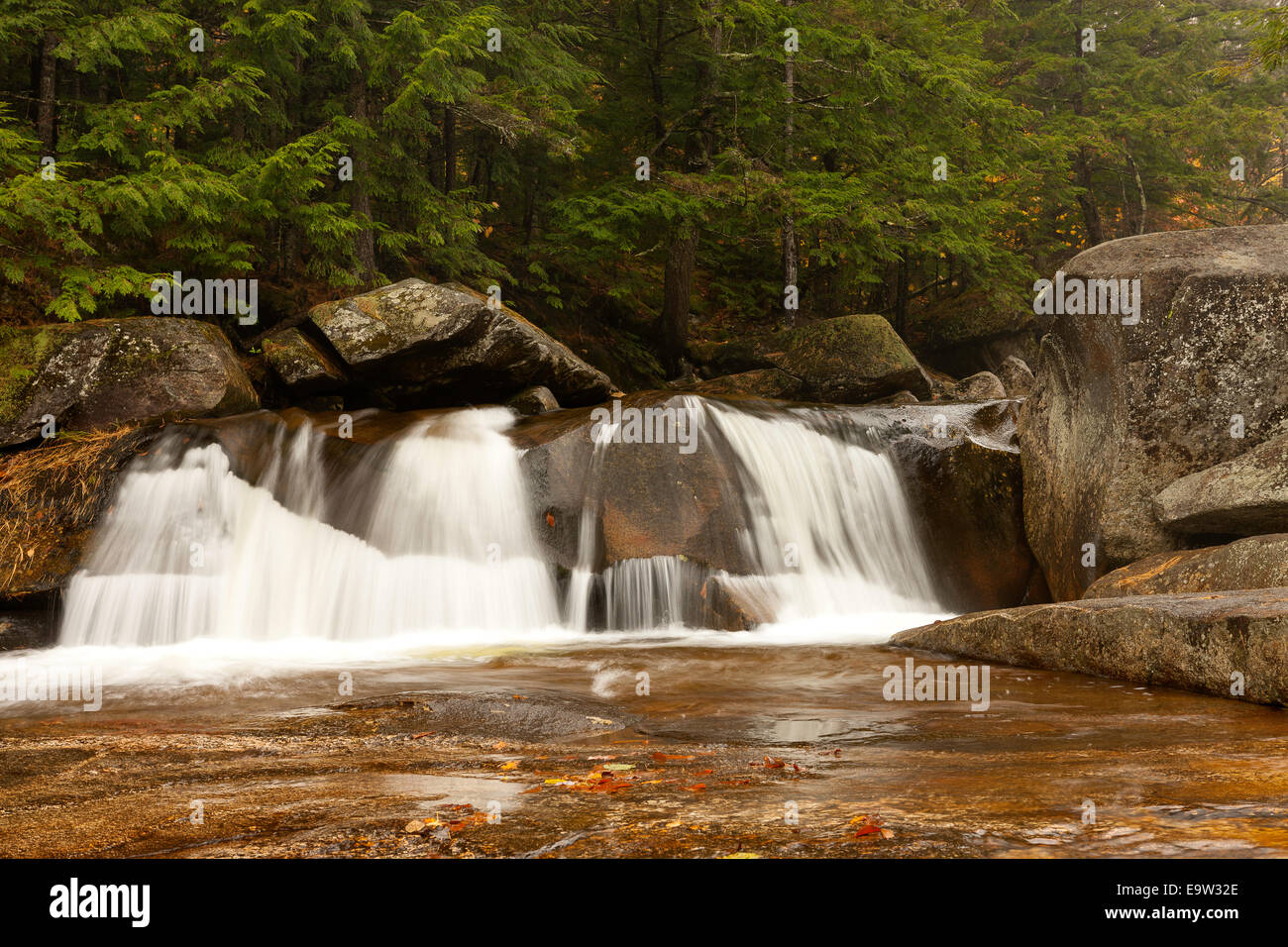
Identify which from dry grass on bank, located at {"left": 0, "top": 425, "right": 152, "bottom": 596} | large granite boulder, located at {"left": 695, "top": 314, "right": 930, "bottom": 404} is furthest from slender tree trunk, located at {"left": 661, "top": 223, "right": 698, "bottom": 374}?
dry grass on bank, located at {"left": 0, "top": 425, "right": 152, "bottom": 596}

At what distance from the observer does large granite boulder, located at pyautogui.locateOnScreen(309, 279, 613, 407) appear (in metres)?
11.7

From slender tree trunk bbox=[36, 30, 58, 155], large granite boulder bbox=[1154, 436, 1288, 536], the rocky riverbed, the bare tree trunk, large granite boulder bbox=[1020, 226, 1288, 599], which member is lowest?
the rocky riverbed

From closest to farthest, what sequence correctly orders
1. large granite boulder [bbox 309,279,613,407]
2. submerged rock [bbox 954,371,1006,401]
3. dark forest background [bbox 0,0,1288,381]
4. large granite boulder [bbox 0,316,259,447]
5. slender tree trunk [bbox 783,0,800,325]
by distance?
large granite boulder [bbox 0,316,259,447] < dark forest background [bbox 0,0,1288,381] < large granite boulder [bbox 309,279,613,407] < slender tree trunk [bbox 783,0,800,325] < submerged rock [bbox 954,371,1006,401]

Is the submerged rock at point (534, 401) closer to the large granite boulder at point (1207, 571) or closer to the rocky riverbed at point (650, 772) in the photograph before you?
the rocky riverbed at point (650, 772)

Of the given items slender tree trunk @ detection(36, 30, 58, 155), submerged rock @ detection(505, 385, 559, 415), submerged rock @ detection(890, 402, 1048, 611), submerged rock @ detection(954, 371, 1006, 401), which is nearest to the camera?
submerged rock @ detection(890, 402, 1048, 611)

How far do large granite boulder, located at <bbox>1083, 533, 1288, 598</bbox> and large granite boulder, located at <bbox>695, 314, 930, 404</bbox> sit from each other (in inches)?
307

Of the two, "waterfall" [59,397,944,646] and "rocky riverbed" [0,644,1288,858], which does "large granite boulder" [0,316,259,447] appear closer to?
"waterfall" [59,397,944,646]

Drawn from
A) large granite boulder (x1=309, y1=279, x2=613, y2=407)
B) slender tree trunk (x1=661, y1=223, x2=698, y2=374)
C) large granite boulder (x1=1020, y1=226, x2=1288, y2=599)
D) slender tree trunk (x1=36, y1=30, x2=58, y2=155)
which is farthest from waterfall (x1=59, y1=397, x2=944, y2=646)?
slender tree trunk (x1=661, y1=223, x2=698, y2=374)

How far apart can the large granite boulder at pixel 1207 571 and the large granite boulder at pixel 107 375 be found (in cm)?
893

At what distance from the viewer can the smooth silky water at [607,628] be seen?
356cm

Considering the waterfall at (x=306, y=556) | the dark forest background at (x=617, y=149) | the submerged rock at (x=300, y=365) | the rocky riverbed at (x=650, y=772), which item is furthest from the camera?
the submerged rock at (x=300, y=365)

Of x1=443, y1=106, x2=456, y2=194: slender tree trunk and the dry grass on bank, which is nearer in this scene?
the dry grass on bank

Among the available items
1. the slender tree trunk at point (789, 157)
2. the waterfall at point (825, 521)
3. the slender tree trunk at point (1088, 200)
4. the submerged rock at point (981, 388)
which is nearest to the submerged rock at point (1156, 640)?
the waterfall at point (825, 521)

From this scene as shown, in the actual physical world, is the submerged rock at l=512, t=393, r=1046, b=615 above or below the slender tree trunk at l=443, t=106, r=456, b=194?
below
